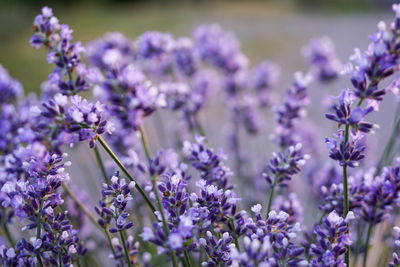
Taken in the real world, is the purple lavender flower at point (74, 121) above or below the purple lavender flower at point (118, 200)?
above

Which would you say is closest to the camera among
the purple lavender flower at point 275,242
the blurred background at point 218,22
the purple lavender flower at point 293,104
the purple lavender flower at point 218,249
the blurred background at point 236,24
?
the purple lavender flower at point 275,242

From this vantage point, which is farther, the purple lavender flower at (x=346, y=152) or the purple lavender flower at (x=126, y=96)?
the purple lavender flower at (x=346, y=152)

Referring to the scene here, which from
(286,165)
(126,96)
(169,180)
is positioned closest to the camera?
(126,96)

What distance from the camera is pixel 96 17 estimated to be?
9.58 metres

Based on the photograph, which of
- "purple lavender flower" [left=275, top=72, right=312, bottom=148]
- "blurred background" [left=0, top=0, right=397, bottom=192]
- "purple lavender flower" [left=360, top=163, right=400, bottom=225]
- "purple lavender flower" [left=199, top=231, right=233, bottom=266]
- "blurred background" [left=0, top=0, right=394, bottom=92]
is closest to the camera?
"purple lavender flower" [left=199, top=231, right=233, bottom=266]

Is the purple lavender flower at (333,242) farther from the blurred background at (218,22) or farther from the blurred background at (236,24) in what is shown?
the blurred background at (218,22)

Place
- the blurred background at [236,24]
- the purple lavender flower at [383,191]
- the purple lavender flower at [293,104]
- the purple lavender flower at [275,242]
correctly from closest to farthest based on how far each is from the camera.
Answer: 1. the purple lavender flower at [275,242]
2. the purple lavender flower at [383,191]
3. the purple lavender flower at [293,104]
4. the blurred background at [236,24]

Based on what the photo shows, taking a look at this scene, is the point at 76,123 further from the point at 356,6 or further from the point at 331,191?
the point at 356,6

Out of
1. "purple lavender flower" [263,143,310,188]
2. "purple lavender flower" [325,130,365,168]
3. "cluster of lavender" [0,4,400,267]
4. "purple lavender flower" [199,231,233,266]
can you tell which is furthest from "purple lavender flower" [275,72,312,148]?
"purple lavender flower" [199,231,233,266]

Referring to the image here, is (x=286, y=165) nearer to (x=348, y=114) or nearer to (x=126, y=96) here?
(x=348, y=114)

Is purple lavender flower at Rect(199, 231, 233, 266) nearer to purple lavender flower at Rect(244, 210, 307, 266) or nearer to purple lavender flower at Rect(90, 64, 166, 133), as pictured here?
purple lavender flower at Rect(244, 210, 307, 266)

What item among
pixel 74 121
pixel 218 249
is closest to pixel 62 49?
pixel 74 121

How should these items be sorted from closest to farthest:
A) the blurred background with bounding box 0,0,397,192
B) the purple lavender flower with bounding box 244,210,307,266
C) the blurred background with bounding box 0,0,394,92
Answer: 1. the purple lavender flower with bounding box 244,210,307,266
2. the blurred background with bounding box 0,0,397,192
3. the blurred background with bounding box 0,0,394,92

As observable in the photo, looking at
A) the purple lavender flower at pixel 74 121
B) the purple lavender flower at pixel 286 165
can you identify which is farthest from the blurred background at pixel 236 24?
the purple lavender flower at pixel 74 121
